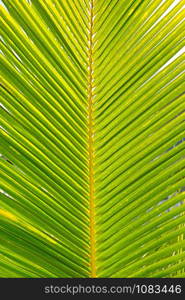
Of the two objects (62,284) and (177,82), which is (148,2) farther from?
(62,284)

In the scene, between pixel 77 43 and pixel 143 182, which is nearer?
pixel 143 182

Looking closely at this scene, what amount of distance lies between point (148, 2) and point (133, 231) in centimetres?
44

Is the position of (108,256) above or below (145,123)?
below

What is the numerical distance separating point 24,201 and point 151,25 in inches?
16.1

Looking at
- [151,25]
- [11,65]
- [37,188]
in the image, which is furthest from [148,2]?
[37,188]

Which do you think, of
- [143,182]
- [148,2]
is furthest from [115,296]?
[148,2]

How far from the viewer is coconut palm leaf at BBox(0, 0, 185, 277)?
65 cm

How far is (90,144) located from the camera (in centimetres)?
75

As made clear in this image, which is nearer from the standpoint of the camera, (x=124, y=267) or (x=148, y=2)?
(x=124, y=267)

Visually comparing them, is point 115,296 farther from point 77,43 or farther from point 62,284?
point 77,43

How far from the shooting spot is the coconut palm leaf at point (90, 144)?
65cm

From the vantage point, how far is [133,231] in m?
0.66

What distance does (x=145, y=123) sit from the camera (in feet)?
2.30

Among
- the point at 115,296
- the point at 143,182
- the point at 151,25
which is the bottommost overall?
the point at 115,296
